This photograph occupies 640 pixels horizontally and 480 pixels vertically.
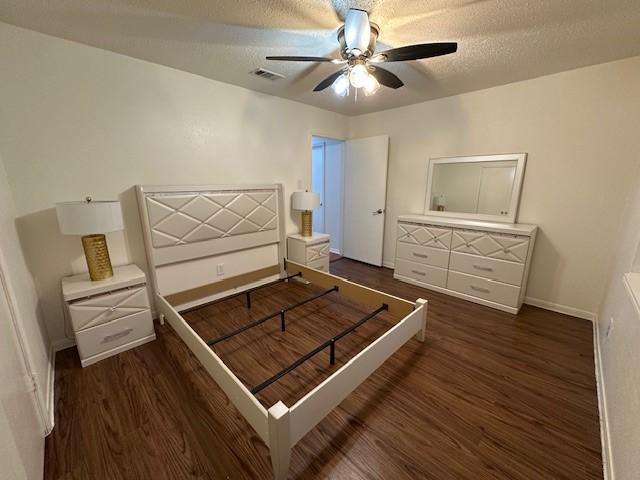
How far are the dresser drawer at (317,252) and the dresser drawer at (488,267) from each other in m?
1.59

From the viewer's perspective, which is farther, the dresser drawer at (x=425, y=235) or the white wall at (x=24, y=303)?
the dresser drawer at (x=425, y=235)

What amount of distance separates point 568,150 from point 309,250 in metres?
2.93

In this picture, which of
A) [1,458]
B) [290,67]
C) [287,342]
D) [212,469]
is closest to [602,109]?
[290,67]

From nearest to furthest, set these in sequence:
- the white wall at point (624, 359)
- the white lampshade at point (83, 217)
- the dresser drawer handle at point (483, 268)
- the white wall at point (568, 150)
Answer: the white wall at point (624, 359)
the white lampshade at point (83, 217)
the white wall at point (568, 150)
the dresser drawer handle at point (483, 268)

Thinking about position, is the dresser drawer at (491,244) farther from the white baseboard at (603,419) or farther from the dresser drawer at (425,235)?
the white baseboard at (603,419)

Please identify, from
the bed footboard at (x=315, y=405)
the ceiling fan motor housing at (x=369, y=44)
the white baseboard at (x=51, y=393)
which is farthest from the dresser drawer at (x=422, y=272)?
the white baseboard at (x=51, y=393)

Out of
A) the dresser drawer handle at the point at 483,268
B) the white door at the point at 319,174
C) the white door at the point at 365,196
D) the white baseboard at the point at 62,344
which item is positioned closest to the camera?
the white baseboard at the point at 62,344

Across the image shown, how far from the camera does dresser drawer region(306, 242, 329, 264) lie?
3.38 metres

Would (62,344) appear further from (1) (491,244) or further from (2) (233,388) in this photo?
(1) (491,244)

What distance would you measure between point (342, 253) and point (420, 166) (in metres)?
2.00

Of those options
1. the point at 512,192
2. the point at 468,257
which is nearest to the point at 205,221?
the point at 468,257

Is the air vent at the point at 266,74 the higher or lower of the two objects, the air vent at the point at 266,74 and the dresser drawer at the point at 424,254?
the higher

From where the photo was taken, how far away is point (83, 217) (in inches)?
69.6

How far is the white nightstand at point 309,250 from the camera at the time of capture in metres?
3.37
